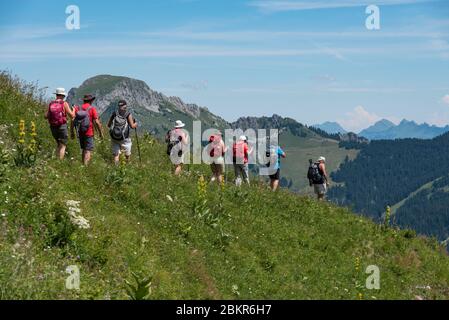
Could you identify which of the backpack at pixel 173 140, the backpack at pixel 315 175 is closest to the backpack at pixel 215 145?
the backpack at pixel 173 140

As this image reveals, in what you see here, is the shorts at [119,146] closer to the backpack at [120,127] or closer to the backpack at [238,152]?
the backpack at [120,127]

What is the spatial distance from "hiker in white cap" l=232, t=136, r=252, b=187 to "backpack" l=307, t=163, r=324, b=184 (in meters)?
3.63

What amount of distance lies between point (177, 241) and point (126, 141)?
5.57 meters

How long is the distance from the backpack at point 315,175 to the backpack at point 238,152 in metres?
3.98

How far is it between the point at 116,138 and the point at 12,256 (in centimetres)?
952

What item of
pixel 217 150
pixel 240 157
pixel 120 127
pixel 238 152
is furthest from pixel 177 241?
pixel 238 152

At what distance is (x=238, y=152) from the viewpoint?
72.2 ft

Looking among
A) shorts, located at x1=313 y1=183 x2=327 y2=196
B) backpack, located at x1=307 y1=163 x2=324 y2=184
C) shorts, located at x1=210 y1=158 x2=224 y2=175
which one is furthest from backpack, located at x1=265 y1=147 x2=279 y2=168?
shorts, located at x1=210 y1=158 x2=224 y2=175

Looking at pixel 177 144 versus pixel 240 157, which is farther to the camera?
pixel 240 157

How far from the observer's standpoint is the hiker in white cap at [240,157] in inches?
862

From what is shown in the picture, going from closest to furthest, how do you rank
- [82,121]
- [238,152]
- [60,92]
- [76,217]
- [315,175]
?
[76,217], [60,92], [82,121], [238,152], [315,175]

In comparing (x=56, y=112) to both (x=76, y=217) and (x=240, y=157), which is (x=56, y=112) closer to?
(x=76, y=217)

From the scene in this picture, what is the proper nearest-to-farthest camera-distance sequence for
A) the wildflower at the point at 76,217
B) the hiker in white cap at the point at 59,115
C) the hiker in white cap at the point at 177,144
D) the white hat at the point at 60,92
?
1. the wildflower at the point at 76,217
2. the white hat at the point at 60,92
3. the hiker in white cap at the point at 59,115
4. the hiker in white cap at the point at 177,144
